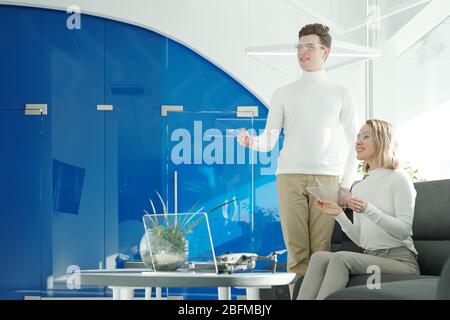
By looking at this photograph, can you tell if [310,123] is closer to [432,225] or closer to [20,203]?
[432,225]

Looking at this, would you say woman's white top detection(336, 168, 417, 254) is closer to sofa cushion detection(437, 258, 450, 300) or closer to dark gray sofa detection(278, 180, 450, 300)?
dark gray sofa detection(278, 180, 450, 300)

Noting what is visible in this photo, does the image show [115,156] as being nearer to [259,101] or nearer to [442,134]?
[259,101]

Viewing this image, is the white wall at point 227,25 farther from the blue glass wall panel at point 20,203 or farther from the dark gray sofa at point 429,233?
the dark gray sofa at point 429,233

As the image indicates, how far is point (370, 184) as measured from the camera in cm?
347

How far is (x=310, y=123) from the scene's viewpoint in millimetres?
3600

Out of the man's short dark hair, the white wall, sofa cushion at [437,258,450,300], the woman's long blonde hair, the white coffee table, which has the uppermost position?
the white wall

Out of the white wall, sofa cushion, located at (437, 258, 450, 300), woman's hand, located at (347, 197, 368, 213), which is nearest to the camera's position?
sofa cushion, located at (437, 258, 450, 300)

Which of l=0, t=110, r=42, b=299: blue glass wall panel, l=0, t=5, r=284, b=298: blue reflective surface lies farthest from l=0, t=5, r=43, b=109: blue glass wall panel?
l=0, t=110, r=42, b=299: blue glass wall panel

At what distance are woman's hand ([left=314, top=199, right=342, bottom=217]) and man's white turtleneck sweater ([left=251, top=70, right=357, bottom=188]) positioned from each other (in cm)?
24

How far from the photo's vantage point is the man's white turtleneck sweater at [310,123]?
3580 millimetres

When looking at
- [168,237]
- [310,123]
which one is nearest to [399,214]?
[310,123]

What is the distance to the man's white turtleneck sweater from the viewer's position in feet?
11.7

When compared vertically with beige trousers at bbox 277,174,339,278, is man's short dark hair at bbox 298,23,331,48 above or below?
above

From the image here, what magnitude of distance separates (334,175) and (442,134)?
2.61 m
